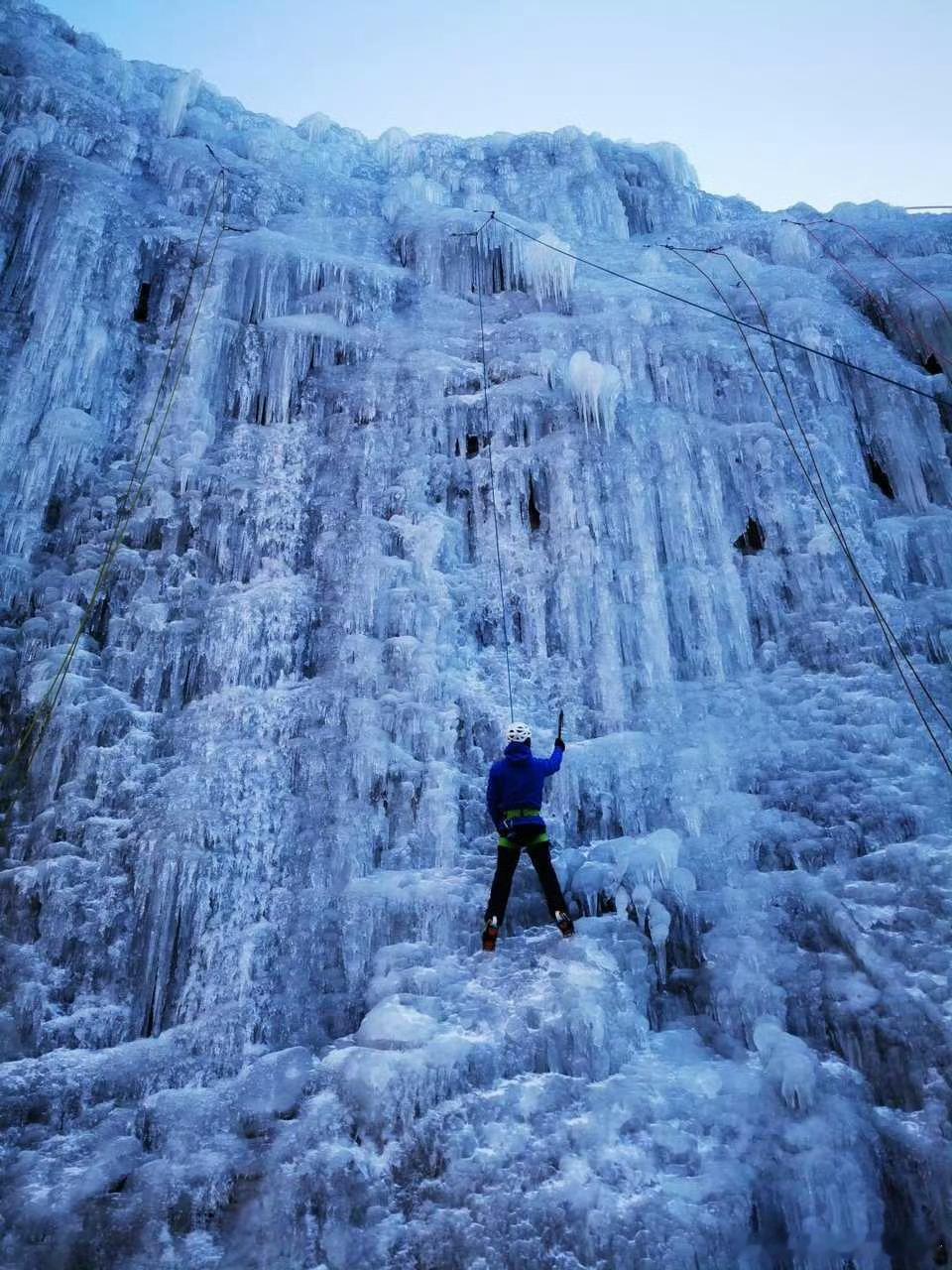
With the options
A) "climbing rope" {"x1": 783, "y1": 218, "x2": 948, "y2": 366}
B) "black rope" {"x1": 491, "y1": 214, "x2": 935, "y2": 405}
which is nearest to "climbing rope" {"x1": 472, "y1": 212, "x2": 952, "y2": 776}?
"black rope" {"x1": 491, "y1": 214, "x2": 935, "y2": 405}

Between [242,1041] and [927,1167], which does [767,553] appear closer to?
[927,1167]

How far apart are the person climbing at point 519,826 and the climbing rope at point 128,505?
3.12 metres

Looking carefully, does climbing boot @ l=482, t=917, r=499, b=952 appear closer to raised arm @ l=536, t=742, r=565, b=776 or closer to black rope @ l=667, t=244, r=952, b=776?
raised arm @ l=536, t=742, r=565, b=776

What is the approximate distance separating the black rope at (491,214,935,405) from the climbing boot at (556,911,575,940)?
6037 millimetres

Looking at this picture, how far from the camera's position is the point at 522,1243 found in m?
3.95

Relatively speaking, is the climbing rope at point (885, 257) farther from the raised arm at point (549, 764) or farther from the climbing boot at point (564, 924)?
the climbing boot at point (564, 924)

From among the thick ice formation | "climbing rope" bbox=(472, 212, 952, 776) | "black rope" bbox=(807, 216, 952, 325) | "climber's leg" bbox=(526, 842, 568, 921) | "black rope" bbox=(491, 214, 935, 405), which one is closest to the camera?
the thick ice formation

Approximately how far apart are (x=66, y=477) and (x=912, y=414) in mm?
7335

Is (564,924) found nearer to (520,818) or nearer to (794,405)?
(520,818)

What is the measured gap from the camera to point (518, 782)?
494cm

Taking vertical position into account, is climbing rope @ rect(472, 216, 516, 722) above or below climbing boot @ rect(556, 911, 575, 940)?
above

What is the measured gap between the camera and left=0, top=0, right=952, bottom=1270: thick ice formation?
167 inches

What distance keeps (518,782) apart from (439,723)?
1.52 metres

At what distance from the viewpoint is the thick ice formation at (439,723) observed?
4.25 metres
